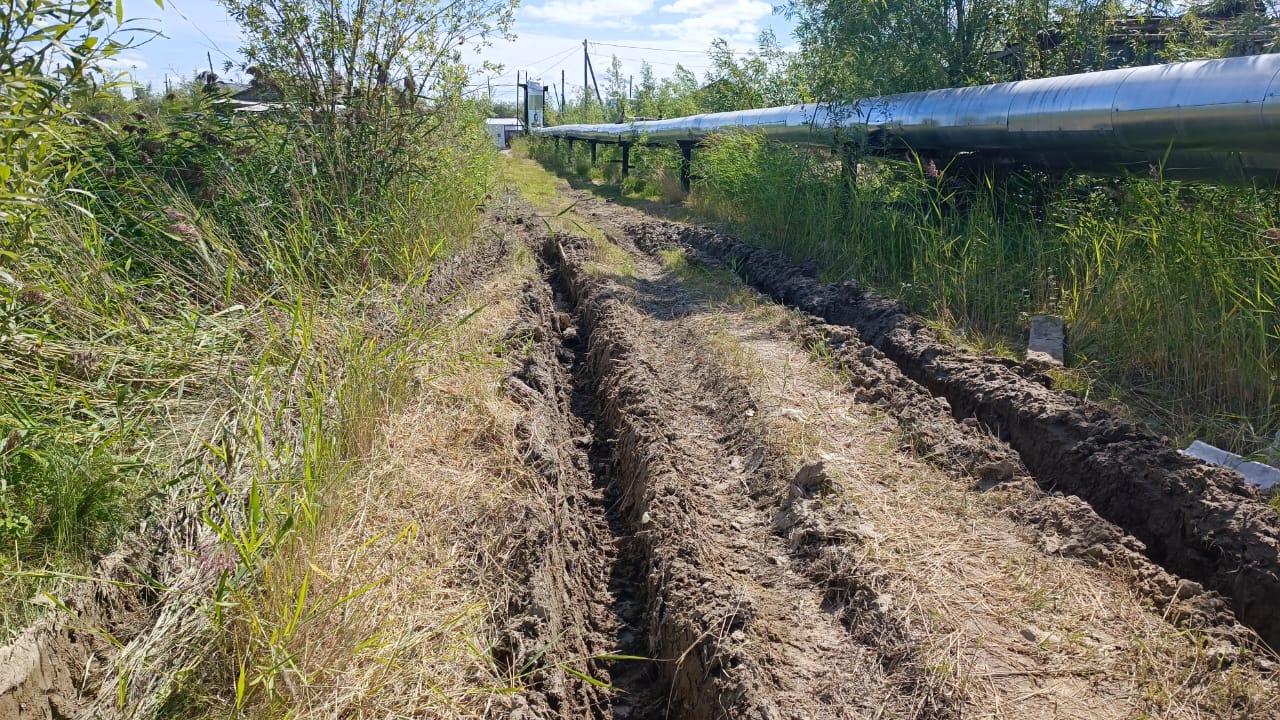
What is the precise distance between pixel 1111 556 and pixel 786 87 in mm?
15487

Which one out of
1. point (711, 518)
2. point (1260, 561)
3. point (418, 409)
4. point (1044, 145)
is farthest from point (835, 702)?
point (1044, 145)

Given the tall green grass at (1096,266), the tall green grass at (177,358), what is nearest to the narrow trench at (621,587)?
the tall green grass at (177,358)

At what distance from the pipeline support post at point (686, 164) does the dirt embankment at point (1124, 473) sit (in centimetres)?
1047

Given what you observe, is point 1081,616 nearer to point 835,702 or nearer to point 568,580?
point 835,702

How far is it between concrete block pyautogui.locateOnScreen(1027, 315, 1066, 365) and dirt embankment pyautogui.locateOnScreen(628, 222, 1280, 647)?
0.22 meters

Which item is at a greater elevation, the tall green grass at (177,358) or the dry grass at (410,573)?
Answer: the tall green grass at (177,358)

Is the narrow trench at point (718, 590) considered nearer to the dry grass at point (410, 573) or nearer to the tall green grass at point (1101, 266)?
the dry grass at point (410, 573)

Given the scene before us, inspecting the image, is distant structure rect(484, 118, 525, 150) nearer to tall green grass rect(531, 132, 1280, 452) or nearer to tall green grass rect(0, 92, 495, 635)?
tall green grass rect(531, 132, 1280, 452)

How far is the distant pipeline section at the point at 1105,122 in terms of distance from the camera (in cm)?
528

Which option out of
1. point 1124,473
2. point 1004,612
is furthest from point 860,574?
point 1124,473

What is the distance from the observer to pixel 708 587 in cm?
337

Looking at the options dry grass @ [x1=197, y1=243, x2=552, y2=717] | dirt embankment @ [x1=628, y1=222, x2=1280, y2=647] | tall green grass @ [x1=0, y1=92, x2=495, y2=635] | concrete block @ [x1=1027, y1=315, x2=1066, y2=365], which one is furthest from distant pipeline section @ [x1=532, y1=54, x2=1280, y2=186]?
tall green grass @ [x1=0, y1=92, x2=495, y2=635]

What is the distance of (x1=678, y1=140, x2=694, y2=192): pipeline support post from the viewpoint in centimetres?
1619

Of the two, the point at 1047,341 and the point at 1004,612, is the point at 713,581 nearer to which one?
the point at 1004,612
